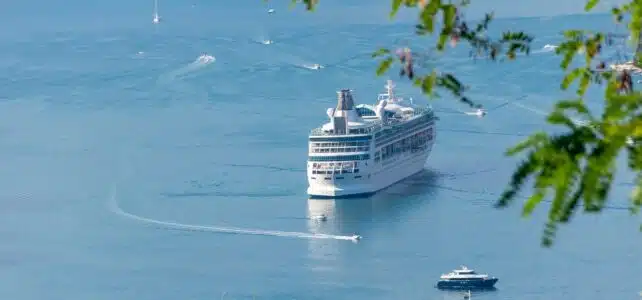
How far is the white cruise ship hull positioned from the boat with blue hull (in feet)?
18.4

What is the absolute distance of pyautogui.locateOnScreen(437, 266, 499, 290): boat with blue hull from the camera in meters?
15.1

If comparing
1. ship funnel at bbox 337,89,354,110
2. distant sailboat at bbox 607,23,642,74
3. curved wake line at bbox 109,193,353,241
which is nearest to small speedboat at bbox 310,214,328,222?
curved wake line at bbox 109,193,353,241

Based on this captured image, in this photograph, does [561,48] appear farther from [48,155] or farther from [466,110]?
[466,110]

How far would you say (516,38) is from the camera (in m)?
2.76

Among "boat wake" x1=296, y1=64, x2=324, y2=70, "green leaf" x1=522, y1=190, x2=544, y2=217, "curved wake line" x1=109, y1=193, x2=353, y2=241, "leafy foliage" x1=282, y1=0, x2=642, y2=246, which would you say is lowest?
"curved wake line" x1=109, y1=193, x2=353, y2=241

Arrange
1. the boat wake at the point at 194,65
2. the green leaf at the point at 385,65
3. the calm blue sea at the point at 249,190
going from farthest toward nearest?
the boat wake at the point at 194,65
the calm blue sea at the point at 249,190
the green leaf at the point at 385,65

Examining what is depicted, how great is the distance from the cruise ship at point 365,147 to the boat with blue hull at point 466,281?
18.4 ft

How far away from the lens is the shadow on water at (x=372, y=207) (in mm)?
18891

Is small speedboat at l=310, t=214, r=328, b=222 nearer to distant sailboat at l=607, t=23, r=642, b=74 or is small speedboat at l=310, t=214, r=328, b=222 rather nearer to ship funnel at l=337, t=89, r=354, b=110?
ship funnel at l=337, t=89, r=354, b=110

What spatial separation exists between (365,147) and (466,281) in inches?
278

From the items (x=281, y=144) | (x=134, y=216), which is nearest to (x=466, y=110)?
(x=281, y=144)

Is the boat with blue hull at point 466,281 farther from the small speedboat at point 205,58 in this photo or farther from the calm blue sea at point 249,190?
the small speedboat at point 205,58

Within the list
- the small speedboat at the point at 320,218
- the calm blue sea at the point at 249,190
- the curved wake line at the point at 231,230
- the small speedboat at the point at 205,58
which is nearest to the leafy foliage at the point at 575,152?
the calm blue sea at the point at 249,190

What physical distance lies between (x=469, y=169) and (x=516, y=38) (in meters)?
18.9
